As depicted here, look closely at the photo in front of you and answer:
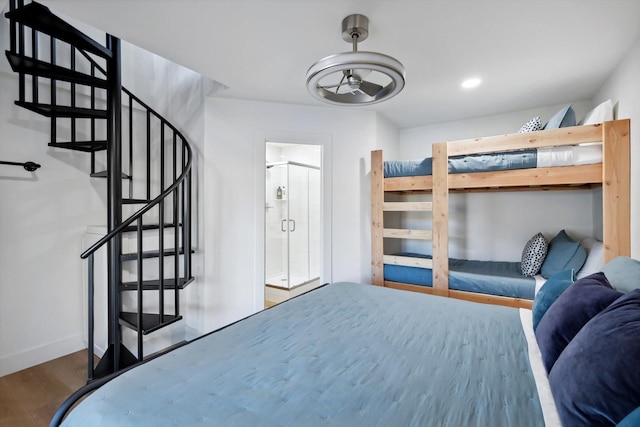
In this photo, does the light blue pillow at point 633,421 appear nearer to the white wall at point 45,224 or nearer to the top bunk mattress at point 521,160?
the top bunk mattress at point 521,160

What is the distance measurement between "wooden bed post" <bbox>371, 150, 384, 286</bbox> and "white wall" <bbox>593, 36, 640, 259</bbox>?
1.81m

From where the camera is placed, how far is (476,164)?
2.57 metres

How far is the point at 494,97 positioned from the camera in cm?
282

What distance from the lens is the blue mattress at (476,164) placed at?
2377 millimetres

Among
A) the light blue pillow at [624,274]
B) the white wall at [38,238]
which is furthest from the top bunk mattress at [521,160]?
the white wall at [38,238]

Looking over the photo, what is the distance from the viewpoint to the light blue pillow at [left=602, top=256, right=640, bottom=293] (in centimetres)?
117

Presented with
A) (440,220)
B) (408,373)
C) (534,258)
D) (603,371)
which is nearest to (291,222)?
(440,220)

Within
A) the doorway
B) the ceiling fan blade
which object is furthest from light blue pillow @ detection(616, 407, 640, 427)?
the doorway

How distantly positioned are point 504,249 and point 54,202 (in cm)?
446

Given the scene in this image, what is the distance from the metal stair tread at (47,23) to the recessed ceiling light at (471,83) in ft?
9.38

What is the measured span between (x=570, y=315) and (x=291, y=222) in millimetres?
3792

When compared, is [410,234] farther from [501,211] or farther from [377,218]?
[501,211]

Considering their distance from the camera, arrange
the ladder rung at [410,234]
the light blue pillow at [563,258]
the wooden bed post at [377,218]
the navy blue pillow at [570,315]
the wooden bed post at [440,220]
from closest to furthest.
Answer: the navy blue pillow at [570,315], the light blue pillow at [563,258], the wooden bed post at [440,220], the ladder rung at [410,234], the wooden bed post at [377,218]

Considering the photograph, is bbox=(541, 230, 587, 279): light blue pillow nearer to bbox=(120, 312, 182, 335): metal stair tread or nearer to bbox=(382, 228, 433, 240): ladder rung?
bbox=(382, 228, 433, 240): ladder rung
